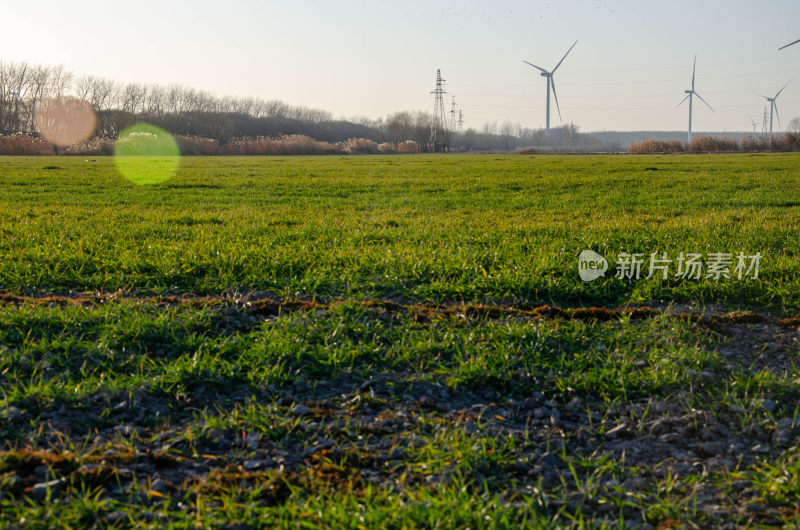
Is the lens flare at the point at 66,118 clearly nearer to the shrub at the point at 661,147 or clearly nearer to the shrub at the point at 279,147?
the shrub at the point at 279,147

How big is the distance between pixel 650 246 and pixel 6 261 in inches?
311

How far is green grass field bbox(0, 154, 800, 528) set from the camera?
A: 3.02 metres

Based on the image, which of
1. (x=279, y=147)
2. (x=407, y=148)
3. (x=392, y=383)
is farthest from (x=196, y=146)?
(x=392, y=383)

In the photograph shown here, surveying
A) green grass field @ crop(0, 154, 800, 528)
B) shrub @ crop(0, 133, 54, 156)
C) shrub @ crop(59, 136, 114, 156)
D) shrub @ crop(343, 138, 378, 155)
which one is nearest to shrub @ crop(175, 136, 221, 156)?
shrub @ crop(59, 136, 114, 156)

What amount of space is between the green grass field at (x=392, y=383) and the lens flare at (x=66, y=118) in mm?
99770

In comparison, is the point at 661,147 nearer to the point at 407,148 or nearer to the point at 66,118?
the point at 407,148

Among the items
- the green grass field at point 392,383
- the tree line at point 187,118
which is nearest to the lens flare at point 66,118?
the tree line at point 187,118

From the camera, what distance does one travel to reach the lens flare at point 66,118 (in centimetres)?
9525

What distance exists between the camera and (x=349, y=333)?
5211mm

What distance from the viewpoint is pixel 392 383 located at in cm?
431

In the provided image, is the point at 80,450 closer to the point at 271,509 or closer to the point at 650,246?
the point at 271,509

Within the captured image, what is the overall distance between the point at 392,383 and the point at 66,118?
108m

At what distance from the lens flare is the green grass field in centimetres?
9977

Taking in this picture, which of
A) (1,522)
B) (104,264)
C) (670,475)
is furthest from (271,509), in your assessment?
(104,264)
